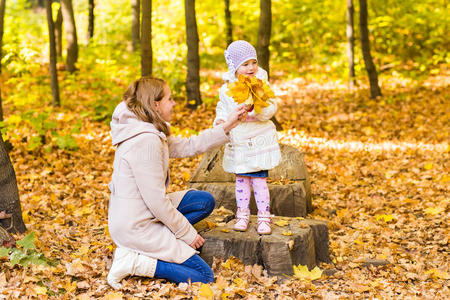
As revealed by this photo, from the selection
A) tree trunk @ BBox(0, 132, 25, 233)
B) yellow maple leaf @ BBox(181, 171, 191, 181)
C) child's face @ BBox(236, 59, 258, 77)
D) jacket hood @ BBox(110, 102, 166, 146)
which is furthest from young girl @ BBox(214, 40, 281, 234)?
yellow maple leaf @ BBox(181, 171, 191, 181)

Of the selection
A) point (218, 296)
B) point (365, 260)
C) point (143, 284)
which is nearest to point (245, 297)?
point (218, 296)

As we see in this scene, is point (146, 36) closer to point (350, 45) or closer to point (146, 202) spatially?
point (146, 202)

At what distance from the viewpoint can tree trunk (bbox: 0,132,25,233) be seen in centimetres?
429

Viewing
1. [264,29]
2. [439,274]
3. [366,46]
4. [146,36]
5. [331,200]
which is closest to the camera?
[439,274]

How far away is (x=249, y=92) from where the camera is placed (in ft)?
12.8

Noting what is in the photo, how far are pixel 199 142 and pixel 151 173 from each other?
632mm

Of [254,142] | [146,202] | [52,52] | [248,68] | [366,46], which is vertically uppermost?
[366,46]

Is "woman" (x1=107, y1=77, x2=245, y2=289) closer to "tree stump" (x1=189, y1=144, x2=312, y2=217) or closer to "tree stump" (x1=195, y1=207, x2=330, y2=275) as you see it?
"tree stump" (x1=195, y1=207, x2=330, y2=275)

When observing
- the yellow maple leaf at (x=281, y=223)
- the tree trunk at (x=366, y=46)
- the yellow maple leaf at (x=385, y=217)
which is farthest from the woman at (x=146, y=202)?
the tree trunk at (x=366, y=46)

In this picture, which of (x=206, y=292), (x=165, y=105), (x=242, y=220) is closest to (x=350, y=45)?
(x=242, y=220)

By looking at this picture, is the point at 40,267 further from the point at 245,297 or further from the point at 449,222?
the point at 449,222

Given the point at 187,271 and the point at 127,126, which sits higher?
the point at 127,126

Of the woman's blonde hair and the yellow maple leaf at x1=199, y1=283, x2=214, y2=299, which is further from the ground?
the woman's blonde hair

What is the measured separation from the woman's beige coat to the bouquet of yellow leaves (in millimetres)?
685
